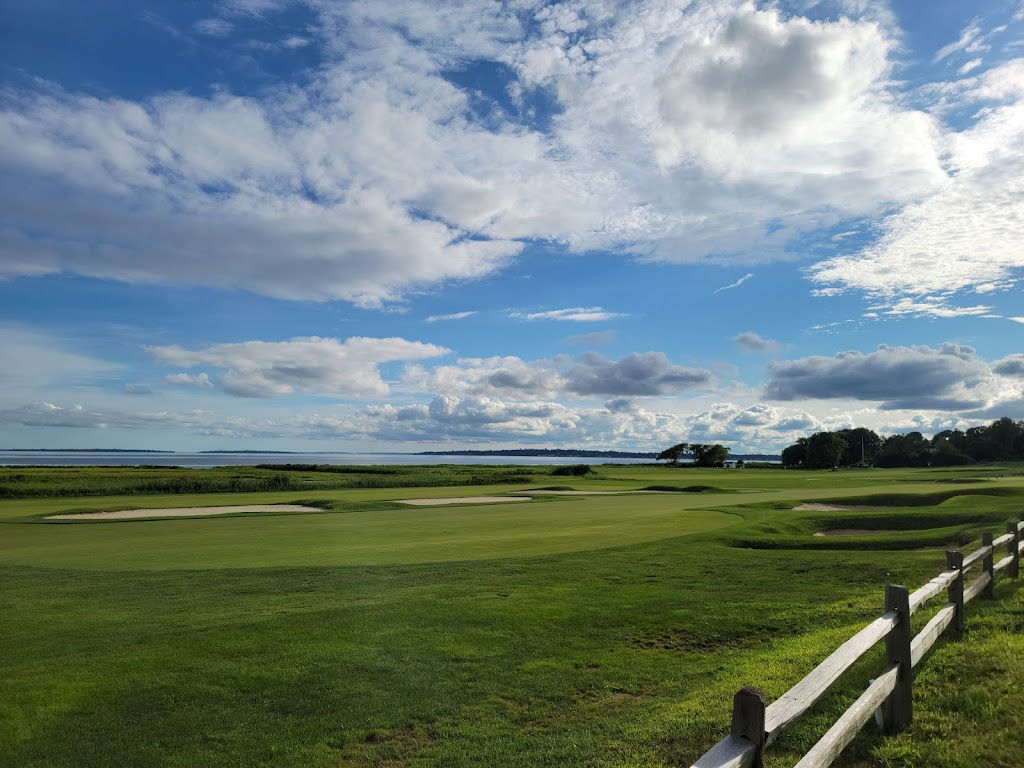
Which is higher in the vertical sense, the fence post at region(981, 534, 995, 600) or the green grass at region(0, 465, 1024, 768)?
the fence post at region(981, 534, 995, 600)

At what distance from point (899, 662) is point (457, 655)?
5.95 meters

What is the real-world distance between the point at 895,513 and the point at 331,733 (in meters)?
27.6

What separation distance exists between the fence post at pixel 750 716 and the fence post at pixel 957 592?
20.9 feet

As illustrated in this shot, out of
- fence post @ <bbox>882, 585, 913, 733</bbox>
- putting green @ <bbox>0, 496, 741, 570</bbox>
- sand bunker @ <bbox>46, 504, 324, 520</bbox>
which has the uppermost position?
fence post @ <bbox>882, 585, 913, 733</bbox>

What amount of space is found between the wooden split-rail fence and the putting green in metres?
11.7

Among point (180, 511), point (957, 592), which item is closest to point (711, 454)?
point (180, 511)

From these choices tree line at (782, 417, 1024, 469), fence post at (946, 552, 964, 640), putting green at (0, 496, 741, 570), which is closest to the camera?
fence post at (946, 552, 964, 640)

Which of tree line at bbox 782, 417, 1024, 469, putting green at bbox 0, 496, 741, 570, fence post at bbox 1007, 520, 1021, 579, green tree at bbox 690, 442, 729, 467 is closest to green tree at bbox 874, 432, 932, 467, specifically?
tree line at bbox 782, 417, 1024, 469

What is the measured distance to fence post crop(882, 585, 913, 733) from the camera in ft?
Result: 21.7

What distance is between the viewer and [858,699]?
586 centimetres

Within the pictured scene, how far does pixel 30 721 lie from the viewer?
25.4ft

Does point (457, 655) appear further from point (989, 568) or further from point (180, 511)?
point (180, 511)

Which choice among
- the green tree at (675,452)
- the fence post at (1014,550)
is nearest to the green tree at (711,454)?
the green tree at (675,452)

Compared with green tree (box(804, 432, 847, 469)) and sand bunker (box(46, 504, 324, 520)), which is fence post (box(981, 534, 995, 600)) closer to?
sand bunker (box(46, 504, 324, 520))
